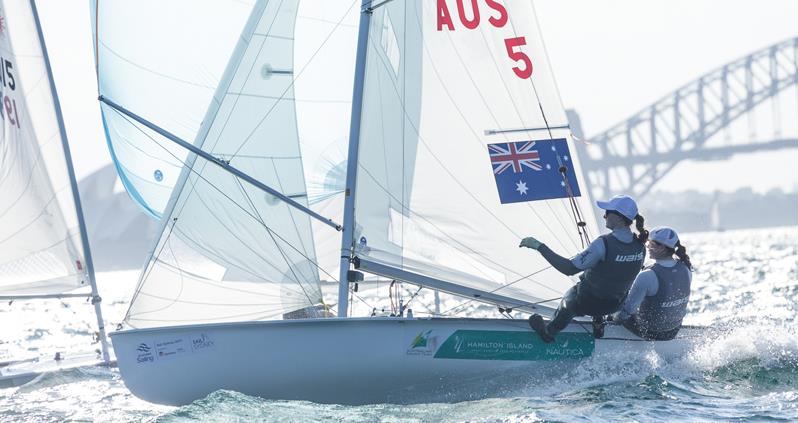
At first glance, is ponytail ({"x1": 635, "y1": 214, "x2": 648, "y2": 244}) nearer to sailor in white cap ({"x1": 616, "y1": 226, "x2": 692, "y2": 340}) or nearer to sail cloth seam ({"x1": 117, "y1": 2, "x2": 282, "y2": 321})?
sailor in white cap ({"x1": 616, "y1": 226, "x2": 692, "y2": 340})

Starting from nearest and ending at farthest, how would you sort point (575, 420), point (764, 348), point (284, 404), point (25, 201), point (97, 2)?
point (575, 420) < point (284, 404) < point (764, 348) < point (97, 2) < point (25, 201)

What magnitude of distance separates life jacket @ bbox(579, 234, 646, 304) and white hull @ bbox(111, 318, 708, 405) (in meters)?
0.31

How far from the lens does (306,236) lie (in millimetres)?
7176

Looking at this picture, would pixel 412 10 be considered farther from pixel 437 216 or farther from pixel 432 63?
pixel 437 216

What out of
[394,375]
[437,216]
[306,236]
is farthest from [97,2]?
[394,375]

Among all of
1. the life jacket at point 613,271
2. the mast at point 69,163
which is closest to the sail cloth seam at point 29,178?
the mast at point 69,163

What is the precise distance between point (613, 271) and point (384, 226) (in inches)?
51.1

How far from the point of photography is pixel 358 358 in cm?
612

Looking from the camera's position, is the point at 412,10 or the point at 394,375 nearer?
the point at 394,375

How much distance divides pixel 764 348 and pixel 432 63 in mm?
2579

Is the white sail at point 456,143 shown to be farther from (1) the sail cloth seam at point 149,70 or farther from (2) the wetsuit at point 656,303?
(1) the sail cloth seam at point 149,70

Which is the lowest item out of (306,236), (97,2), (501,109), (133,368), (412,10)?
(133,368)

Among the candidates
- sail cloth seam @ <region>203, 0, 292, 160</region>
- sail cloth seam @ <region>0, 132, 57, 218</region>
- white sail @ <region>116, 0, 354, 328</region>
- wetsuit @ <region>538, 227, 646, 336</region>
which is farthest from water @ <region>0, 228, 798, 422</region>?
sail cloth seam @ <region>203, 0, 292, 160</region>

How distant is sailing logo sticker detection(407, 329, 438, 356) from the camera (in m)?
6.18
